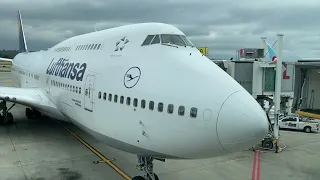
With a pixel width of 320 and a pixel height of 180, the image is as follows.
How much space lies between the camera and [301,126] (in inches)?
956

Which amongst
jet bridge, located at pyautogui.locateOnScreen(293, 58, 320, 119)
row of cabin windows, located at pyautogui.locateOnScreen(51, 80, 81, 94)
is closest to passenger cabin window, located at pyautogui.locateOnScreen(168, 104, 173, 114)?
row of cabin windows, located at pyautogui.locateOnScreen(51, 80, 81, 94)

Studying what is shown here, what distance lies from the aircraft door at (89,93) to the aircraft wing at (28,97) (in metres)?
6.01

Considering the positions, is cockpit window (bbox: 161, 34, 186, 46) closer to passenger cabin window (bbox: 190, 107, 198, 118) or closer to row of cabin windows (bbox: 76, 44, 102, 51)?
passenger cabin window (bbox: 190, 107, 198, 118)

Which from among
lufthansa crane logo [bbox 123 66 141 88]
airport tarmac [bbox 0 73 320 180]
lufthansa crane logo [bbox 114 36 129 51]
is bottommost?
airport tarmac [bbox 0 73 320 180]

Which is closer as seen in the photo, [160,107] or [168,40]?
[160,107]

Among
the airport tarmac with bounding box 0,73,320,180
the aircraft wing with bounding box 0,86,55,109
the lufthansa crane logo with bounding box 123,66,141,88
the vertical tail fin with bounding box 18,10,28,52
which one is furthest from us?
the vertical tail fin with bounding box 18,10,28,52

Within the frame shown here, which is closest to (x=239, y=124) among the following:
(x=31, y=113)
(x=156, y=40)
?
(x=156, y=40)

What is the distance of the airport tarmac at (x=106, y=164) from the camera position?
12.2 metres

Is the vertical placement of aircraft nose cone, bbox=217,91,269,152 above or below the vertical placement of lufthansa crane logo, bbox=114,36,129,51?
below

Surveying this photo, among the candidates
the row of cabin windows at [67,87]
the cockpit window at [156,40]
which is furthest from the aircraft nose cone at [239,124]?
the row of cabin windows at [67,87]

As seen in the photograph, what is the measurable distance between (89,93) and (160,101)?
11.8 feet

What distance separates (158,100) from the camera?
7625 millimetres

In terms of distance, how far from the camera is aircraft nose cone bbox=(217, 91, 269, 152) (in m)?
6.64

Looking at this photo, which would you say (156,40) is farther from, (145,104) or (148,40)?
(145,104)
